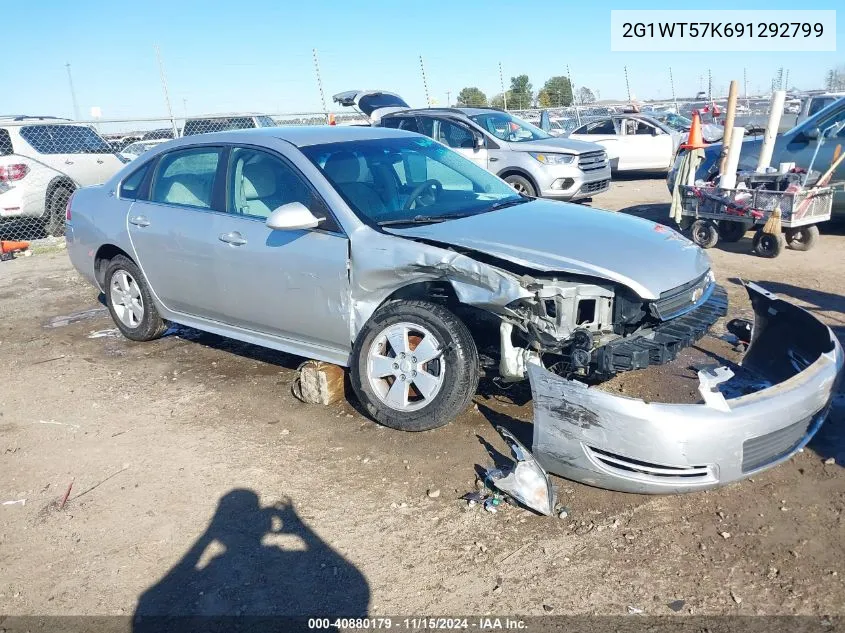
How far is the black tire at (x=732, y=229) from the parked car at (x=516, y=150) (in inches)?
116

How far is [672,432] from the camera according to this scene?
Result: 10.00 feet

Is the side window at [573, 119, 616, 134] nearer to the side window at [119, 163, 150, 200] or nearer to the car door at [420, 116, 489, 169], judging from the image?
the car door at [420, 116, 489, 169]

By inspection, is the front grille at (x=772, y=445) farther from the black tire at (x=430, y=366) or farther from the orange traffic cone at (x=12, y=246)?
the orange traffic cone at (x=12, y=246)

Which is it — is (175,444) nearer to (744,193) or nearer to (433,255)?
(433,255)

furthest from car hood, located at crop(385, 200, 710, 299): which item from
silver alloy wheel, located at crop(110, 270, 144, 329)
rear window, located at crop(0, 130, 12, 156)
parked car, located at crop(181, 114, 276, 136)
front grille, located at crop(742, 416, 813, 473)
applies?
parked car, located at crop(181, 114, 276, 136)

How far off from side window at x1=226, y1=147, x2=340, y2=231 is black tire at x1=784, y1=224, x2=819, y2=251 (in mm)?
6304

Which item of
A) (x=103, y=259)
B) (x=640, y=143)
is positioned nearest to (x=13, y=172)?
(x=103, y=259)

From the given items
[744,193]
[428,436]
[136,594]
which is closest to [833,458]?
[428,436]

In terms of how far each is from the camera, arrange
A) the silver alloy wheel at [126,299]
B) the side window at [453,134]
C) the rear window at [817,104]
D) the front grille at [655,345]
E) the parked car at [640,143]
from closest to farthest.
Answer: the front grille at [655,345], the silver alloy wheel at [126,299], the side window at [453,134], the rear window at [817,104], the parked car at [640,143]

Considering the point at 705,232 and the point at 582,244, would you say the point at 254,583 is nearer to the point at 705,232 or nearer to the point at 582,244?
the point at 582,244

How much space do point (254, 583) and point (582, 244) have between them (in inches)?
93.3

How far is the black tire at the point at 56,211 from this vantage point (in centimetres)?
1177

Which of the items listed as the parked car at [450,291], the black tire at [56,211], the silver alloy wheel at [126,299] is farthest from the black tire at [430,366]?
the black tire at [56,211]

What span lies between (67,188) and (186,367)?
8.05 meters
